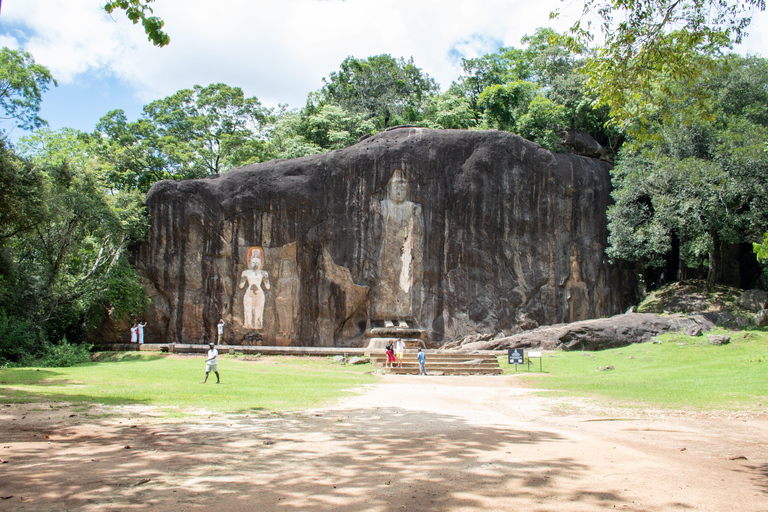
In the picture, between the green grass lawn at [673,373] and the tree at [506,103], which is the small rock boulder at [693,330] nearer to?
the green grass lawn at [673,373]

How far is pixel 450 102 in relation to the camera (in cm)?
3378

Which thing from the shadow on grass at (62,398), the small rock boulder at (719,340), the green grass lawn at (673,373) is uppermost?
the small rock boulder at (719,340)

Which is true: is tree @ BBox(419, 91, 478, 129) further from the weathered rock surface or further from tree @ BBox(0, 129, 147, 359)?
tree @ BBox(0, 129, 147, 359)

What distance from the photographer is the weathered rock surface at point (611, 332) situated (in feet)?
66.7

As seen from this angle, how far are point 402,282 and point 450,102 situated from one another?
13.6 m

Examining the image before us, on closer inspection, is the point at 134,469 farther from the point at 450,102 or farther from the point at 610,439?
the point at 450,102

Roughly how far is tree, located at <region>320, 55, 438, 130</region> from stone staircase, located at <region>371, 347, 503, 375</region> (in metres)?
20.4

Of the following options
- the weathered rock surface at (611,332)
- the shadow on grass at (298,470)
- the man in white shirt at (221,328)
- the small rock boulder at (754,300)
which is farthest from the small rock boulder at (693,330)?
the man in white shirt at (221,328)

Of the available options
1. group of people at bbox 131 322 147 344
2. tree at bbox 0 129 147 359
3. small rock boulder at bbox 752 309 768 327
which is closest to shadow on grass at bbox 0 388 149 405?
tree at bbox 0 129 147 359

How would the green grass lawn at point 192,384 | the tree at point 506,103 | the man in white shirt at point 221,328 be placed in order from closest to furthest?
1. the green grass lawn at point 192,384
2. the man in white shirt at point 221,328
3. the tree at point 506,103

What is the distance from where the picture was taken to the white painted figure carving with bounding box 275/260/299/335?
25.7 m

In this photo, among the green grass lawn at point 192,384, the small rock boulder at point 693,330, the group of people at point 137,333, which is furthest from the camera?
the group of people at point 137,333

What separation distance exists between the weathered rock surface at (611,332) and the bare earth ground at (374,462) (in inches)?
468

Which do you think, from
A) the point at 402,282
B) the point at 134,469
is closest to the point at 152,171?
the point at 402,282
